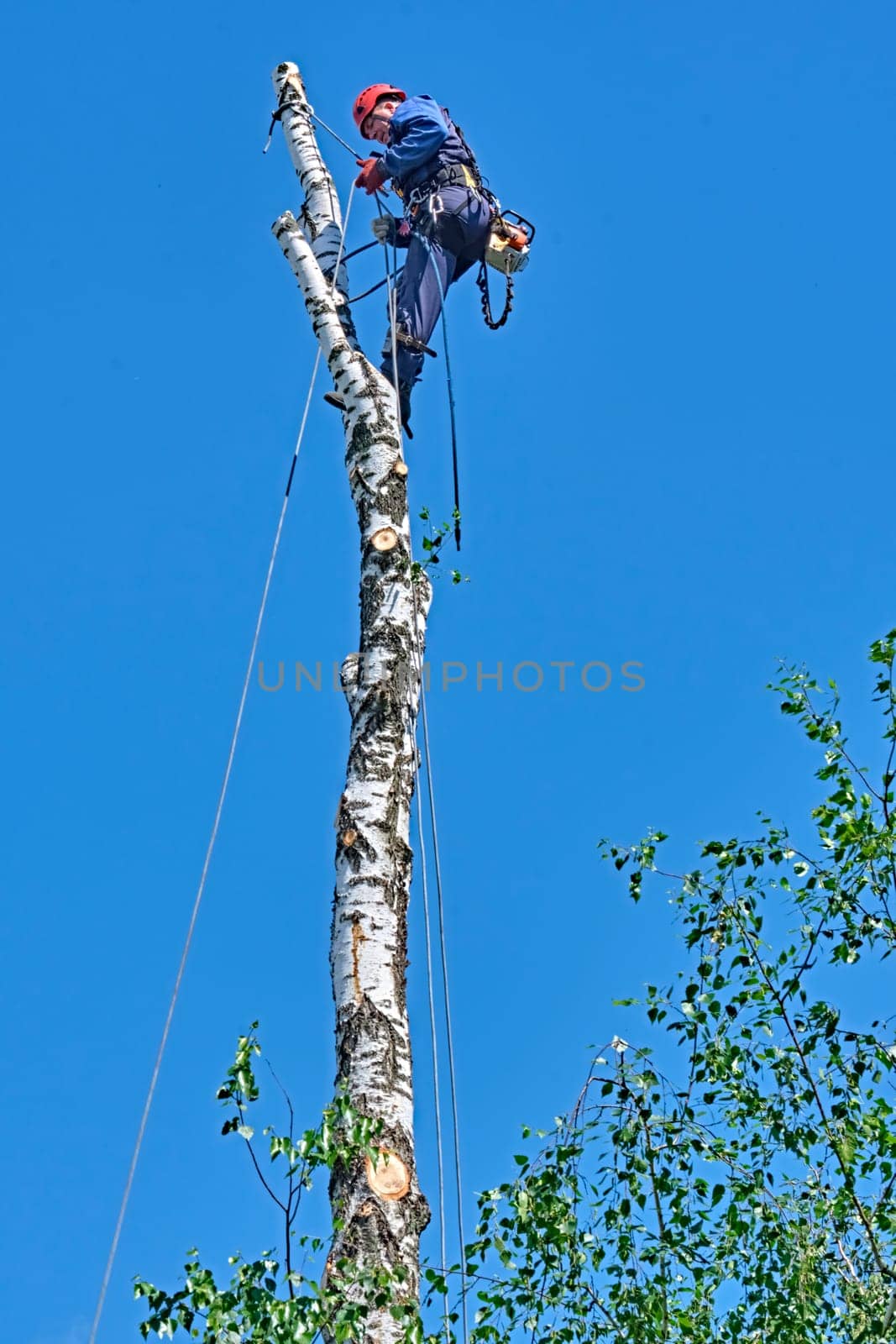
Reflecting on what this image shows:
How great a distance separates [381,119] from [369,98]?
12 centimetres

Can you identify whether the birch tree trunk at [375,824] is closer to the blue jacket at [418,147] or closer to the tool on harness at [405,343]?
the tool on harness at [405,343]

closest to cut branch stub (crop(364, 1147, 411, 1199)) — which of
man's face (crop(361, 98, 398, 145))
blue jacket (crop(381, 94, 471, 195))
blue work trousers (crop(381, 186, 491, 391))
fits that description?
blue work trousers (crop(381, 186, 491, 391))

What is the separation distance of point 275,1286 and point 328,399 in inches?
126

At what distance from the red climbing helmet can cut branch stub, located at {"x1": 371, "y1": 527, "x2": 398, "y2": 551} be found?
324cm

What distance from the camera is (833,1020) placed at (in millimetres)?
4242

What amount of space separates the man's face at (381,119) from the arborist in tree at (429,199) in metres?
0.27

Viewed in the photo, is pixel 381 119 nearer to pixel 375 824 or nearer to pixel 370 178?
pixel 370 178

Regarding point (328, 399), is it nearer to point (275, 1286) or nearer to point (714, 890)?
point (714, 890)

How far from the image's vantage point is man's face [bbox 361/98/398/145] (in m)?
7.21

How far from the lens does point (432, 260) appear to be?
249 inches

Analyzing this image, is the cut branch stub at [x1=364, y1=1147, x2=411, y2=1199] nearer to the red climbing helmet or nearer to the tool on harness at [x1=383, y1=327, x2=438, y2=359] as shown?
the tool on harness at [x1=383, y1=327, x2=438, y2=359]

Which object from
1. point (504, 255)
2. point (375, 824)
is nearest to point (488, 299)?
point (504, 255)

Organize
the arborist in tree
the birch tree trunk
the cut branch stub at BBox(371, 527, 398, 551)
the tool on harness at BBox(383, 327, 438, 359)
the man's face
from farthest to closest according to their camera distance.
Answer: the man's face, the arborist in tree, the tool on harness at BBox(383, 327, 438, 359), the cut branch stub at BBox(371, 527, 398, 551), the birch tree trunk

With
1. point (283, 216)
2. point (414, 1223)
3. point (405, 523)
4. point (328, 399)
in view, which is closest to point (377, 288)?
point (283, 216)
